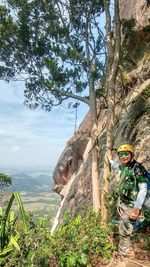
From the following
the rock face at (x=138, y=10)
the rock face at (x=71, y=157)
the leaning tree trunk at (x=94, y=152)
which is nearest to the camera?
the leaning tree trunk at (x=94, y=152)

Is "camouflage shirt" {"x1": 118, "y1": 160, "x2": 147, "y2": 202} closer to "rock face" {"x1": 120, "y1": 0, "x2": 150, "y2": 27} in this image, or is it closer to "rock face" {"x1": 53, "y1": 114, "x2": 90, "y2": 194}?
"rock face" {"x1": 120, "y1": 0, "x2": 150, "y2": 27}

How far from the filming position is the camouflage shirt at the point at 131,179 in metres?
6.67

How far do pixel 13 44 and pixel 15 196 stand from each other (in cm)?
812

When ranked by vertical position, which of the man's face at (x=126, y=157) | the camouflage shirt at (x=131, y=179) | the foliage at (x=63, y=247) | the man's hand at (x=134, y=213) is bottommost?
the foliage at (x=63, y=247)

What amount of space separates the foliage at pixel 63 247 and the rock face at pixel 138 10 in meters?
A: 12.3

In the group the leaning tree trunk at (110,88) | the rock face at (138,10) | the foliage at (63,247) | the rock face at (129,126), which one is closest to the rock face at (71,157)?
the rock face at (129,126)

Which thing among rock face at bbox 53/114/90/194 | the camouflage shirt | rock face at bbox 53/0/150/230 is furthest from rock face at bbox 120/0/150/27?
the camouflage shirt

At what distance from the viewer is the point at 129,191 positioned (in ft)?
22.5

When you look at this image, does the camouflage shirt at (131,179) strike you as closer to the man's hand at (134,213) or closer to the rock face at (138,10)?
the man's hand at (134,213)

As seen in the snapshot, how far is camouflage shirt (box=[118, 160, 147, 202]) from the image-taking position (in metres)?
6.67

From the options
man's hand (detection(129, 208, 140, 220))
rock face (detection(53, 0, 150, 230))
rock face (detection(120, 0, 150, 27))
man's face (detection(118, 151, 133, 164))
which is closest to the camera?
man's hand (detection(129, 208, 140, 220))

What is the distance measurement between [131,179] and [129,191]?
9.7 inches

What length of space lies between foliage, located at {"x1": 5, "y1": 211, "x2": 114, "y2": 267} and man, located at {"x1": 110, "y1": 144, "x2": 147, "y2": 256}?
20.4 inches

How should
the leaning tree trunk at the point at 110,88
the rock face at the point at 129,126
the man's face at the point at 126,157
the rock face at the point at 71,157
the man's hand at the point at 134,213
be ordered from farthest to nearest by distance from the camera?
the rock face at the point at 71,157
the rock face at the point at 129,126
the leaning tree trunk at the point at 110,88
the man's face at the point at 126,157
the man's hand at the point at 134,213
